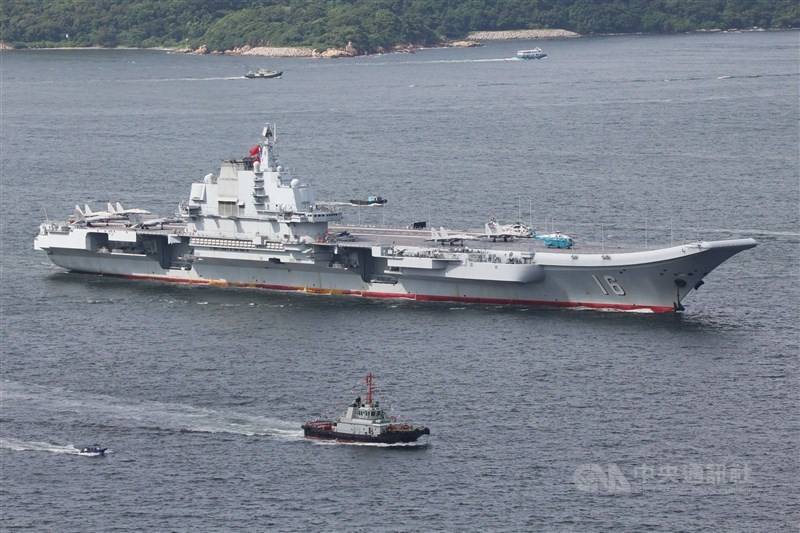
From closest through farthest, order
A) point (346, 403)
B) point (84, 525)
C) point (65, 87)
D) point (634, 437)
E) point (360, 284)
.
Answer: point (84, 525) < point (634, 437) < point (346, 403) < point (360, 284) < point (65, 87)

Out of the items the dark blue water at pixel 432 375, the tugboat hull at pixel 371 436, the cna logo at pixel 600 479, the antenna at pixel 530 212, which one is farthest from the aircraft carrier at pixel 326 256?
the cna logo at pixel 600 479

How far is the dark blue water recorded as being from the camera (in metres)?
53.8

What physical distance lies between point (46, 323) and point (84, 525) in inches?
1052

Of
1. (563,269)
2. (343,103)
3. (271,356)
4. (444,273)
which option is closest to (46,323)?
(271,356)

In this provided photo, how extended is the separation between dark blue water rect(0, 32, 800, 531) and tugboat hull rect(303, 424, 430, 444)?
43cm

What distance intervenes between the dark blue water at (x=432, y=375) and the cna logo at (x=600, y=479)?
11 cm

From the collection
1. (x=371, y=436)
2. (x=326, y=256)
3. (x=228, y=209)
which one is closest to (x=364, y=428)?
(x=371, y=436)

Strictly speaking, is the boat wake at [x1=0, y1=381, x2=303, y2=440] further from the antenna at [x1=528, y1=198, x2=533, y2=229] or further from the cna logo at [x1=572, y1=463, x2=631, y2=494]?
the antenna at [x1=528, y1=198, x2=533, y2=229]

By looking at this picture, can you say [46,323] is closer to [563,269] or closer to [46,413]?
[46,413]

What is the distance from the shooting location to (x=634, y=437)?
59.0 meters

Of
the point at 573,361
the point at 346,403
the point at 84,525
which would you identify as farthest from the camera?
the point at 573,361

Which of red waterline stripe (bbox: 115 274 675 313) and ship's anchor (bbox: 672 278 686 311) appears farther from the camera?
red waterline stripe (bbox: 115 274 675 313)

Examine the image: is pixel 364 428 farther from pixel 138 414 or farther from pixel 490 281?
pixel 490 281

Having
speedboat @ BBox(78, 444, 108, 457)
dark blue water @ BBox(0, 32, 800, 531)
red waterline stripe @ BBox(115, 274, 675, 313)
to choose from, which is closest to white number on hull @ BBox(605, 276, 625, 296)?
red waterline stripe @ BBox(115, 274, 675, 313)
